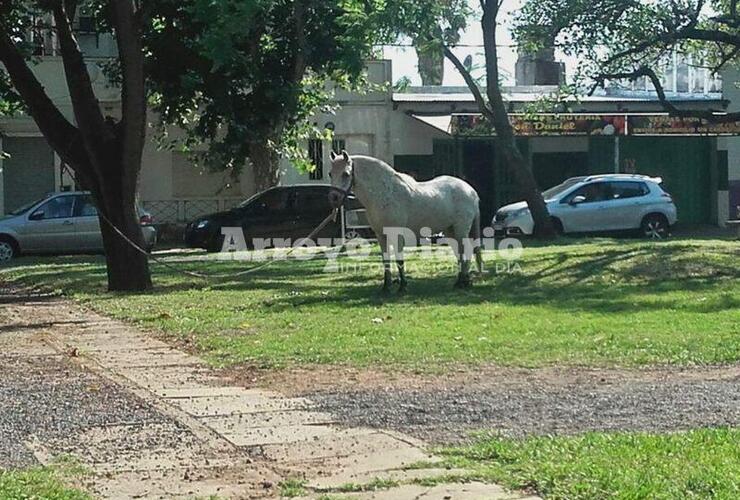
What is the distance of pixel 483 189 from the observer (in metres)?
41.3

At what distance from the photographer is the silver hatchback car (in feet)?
101

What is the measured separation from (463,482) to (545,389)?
327cm

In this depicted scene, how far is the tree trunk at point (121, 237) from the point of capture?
1964 centimetres

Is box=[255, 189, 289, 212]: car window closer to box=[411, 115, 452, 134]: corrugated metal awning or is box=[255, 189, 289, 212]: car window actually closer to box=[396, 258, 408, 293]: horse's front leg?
box=[411, 115, 452, 134]: corrugated metal awning

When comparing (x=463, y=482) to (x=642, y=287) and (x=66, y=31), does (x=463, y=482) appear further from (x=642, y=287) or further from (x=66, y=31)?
(x=66, y=31)

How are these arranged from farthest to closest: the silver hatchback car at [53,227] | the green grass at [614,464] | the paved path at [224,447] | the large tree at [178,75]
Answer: the silver hatchback car at [53,227] → the large tree at [178,75] → the paved path at [224,447] → the green grass at [614,464]

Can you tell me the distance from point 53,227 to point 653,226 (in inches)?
608

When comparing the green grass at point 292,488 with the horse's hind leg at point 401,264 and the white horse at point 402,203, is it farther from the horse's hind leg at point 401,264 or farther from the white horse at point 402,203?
the horse's hind leg at point 401,264

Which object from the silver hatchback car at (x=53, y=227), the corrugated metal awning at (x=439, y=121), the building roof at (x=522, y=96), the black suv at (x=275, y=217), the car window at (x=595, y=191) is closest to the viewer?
the silver hatchback car at (x=53, y=227)

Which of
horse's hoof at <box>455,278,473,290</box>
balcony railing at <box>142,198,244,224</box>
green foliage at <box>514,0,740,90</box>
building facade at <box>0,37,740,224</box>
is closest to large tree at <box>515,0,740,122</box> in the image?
green foliage at <box>514,0,740,90</box>

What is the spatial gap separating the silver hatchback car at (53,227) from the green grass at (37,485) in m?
23.3

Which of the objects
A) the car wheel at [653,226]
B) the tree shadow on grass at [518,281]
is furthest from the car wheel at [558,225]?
the tree shadow on grass at [518,281]

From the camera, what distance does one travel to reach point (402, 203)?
17.8m

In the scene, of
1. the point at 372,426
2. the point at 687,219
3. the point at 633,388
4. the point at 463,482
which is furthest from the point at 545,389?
the point at 687,219
